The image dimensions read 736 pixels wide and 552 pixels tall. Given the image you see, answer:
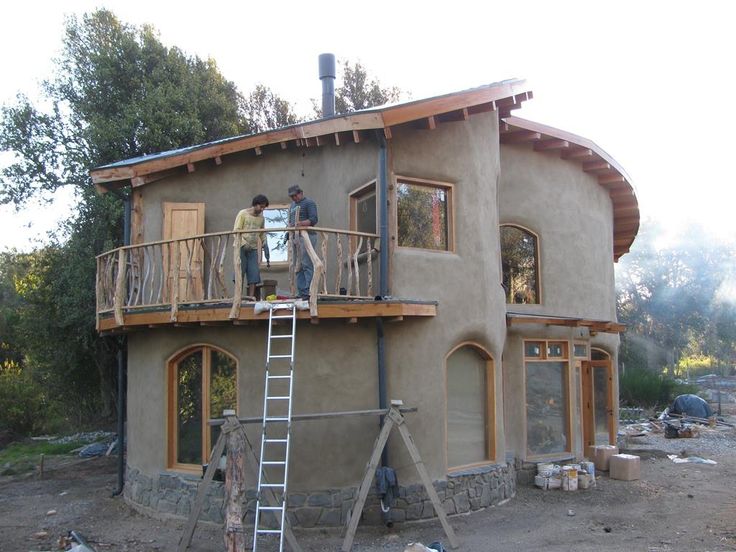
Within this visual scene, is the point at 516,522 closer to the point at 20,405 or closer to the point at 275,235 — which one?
the point at 275,235

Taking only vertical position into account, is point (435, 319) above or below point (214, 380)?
above

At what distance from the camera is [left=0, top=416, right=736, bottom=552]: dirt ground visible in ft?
31.6

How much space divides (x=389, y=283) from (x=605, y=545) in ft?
15.7

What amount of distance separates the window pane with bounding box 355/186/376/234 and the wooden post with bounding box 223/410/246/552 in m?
4.22

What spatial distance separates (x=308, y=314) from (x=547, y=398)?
21.7 feet

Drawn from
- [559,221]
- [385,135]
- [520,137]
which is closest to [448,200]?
[385,135]

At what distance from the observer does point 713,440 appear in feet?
69.8

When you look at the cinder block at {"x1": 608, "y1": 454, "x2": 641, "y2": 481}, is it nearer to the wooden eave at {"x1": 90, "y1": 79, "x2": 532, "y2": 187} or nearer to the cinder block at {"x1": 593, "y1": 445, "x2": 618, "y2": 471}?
the cinder block at {"x1": 593, "y1": 445, "x2": 618, "y2": 471}

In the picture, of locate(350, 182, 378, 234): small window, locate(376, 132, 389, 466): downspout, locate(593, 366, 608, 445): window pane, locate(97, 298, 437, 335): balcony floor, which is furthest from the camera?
locate(593, 366, 608, 445): window pane

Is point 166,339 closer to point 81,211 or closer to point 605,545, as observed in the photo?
point 605,545

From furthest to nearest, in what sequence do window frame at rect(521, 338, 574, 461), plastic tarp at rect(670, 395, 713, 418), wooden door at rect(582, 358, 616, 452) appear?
plastic tarp at rect(670, 395, 713, 418) → wooden door at rect(582, 358, 616, 452) → window frame at rect(521, 338, 574, 461)

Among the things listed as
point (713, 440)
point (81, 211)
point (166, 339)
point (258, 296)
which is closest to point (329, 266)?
point (258, 296)

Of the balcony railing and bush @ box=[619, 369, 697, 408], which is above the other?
the balcony railing

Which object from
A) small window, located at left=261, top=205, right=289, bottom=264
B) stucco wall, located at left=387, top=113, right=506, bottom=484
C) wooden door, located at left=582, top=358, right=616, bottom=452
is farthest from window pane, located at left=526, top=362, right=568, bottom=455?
small window, located at left=261, top=205, right=289, bottom=264
